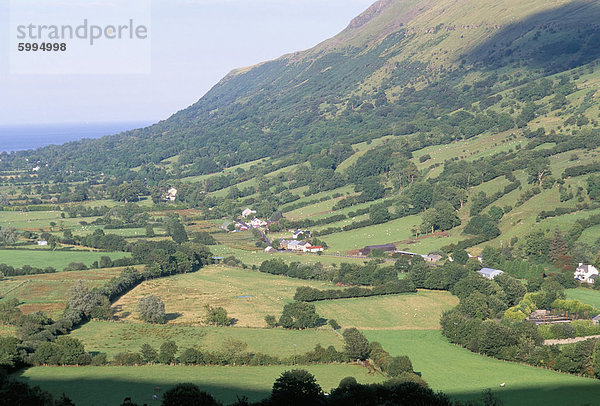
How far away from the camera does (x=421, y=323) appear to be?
65938 mm

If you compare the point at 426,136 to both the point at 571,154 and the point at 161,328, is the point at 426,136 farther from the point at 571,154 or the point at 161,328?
the point at 161,328

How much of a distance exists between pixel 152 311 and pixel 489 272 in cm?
4206

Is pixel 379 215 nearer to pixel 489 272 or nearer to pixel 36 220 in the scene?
pixel 489 272

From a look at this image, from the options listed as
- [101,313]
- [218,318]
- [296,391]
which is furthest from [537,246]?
[101,313]

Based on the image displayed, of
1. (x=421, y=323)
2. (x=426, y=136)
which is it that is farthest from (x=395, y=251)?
(x=426, y=136)

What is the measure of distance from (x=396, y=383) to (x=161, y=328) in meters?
28.8

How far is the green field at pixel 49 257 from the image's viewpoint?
91562mm

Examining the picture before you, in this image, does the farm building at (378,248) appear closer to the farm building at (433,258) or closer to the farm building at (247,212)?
the farm building at (433,258)

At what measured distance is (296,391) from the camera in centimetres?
4062

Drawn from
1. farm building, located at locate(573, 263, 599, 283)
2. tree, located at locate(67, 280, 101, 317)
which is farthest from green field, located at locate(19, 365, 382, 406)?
farm building, located at locate(573, 263, 599, 283)

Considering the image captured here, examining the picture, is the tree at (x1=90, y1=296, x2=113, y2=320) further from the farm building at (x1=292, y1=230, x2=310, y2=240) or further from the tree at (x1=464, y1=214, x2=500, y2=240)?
the tree at (x1=464, y1=214, x2=500, y2=240)

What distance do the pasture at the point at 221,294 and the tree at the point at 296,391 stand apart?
22.7 meters

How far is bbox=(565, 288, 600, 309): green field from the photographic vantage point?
6750cm

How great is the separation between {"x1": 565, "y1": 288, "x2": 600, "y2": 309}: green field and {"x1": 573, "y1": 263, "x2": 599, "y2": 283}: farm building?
111 inches
